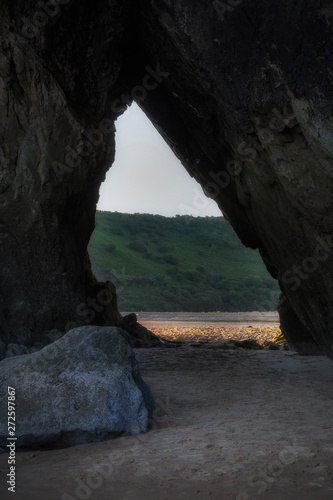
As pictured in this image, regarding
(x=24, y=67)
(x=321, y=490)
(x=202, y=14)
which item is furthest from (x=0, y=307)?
(x=321, y=490)

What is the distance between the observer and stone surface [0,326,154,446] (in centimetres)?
435

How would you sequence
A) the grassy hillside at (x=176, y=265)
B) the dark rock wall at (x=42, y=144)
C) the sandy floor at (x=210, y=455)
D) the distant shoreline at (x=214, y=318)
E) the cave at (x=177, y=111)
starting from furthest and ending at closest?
the grassy hillside at (x=176, y=265) < the distant shoreline at (x=214, y=318) < the dark rock wall at (x=42, y=144) < the cave at (x=177, y=111) < the sandy floor at (x=210, y=455)

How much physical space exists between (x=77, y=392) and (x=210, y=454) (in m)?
1.69

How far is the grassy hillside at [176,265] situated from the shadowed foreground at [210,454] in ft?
121

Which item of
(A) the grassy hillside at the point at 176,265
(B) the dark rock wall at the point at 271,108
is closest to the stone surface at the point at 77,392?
(B) the dark rock wall at the point at 271,108

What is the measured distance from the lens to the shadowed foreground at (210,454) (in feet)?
9.41

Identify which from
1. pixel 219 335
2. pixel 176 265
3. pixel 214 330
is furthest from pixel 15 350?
pixel 176 265

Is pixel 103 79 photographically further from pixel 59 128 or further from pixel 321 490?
pixel 321 490

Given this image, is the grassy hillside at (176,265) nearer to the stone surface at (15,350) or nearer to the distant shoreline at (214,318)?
the distant shoreline at (214,318)

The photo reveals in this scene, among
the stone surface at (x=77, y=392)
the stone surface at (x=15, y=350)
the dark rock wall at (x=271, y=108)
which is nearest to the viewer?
the stone surface at (x=77, y=392)

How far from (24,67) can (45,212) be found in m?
2.53

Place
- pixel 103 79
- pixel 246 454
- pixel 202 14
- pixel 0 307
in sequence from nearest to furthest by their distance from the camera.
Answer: pixel 246 454 → pixel 202 14 → pixel 0 307 → pixel 103 79

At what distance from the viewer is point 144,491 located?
2881mm

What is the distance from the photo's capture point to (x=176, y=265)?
181 feet
